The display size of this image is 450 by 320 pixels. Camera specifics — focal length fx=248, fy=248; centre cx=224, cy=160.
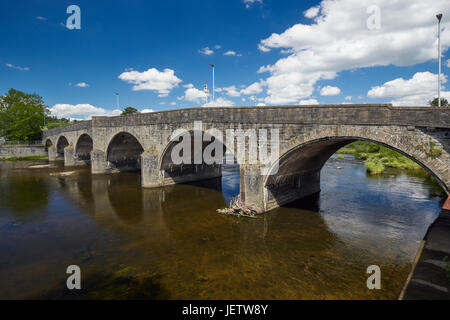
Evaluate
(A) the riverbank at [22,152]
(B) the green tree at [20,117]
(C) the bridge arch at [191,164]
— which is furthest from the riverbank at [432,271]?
(B) the green tree at [20,117]

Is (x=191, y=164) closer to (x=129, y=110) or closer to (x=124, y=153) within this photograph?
(x=124, y=153)

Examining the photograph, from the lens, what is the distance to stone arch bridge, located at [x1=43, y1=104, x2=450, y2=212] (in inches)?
414

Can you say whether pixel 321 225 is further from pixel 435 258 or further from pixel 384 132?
pixel 435 258

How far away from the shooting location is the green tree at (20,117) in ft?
212

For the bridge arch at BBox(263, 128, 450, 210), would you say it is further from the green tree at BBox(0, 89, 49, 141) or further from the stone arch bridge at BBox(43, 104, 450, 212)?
the green tree at BBox(0, 89, 49, 141)

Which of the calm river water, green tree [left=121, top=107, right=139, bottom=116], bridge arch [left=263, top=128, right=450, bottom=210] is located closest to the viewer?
the calm river water

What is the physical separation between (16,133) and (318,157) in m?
77.2

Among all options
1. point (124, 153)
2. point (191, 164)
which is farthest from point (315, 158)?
point (124, 153)

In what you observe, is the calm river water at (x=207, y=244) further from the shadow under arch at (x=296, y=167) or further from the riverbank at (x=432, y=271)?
the riverbank at (x=432, y=271)

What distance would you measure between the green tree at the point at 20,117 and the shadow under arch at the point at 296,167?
73.6m

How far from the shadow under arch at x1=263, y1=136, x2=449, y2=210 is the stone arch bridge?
2.2 inches

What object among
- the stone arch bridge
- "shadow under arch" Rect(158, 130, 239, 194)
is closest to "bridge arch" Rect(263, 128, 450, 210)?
the stone arch bridge
